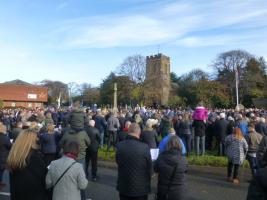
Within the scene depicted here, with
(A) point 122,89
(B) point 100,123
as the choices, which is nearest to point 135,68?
(A) point 122,89

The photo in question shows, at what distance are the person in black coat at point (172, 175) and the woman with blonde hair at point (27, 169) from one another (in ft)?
6.92

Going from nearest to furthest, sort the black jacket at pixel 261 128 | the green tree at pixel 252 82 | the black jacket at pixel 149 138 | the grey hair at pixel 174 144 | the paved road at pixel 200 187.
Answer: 1. the grey hair at pixel 174 144
2. the paved road at pixel 200 187
3. the black jacket at pixel 149 138
4. the black jacket at pixel 261 128
5. the green tree at pixel 252 82

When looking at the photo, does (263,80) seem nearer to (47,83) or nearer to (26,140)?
(47,83)

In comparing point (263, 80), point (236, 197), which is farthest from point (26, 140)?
point (263, 80)

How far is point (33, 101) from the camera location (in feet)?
302

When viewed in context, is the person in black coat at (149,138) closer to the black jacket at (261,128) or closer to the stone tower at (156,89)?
the black jacket at (261,128)

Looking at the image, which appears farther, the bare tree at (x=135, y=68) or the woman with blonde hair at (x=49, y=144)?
the bare tree at (x=135, y=68)

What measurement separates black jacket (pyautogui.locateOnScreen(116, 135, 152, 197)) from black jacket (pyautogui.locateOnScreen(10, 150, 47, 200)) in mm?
1635

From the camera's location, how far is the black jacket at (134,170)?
21.7 ft

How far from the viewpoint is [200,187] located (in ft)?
38.5

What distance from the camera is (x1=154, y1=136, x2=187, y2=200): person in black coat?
6.65 metres

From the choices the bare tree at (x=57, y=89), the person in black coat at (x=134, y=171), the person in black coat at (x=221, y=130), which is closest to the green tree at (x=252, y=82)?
the bare tree at (x=57, y=89)

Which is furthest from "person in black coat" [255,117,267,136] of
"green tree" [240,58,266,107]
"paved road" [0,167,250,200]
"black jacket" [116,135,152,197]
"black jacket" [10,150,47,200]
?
"green tree" [240,58,266,107]

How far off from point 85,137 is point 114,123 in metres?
10.1
